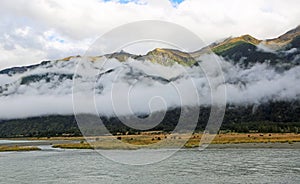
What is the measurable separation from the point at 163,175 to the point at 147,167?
8.33m

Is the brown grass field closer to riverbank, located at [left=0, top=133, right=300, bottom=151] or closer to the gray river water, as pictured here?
riverbank, located at [left=0, top=133, right=300, bottom=151]

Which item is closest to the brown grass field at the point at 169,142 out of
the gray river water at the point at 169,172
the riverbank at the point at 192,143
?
the riverbank at the point at 192,143

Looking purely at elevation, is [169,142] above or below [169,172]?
above

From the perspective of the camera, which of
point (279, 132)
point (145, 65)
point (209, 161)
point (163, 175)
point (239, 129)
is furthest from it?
point (145, 65)

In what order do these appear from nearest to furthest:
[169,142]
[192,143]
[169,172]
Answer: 1. [169,172]
2. [192,143]
3. [169,142]

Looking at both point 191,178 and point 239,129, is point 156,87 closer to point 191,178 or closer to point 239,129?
point 239,129

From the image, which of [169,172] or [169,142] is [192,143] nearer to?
[169,142]

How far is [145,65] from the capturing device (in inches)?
7653

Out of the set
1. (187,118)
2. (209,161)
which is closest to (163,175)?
(209,161)

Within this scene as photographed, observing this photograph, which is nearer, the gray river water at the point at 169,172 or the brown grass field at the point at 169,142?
the gray river water at the point at 169,172

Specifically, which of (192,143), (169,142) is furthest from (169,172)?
(169,142)

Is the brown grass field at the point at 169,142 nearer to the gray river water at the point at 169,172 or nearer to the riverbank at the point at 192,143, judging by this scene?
the riverbank at the point at 192,143

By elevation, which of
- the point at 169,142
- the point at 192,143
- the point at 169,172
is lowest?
the point at 169,172

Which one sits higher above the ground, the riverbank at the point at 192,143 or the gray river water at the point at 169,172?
the riverbank at the point at 192,143
